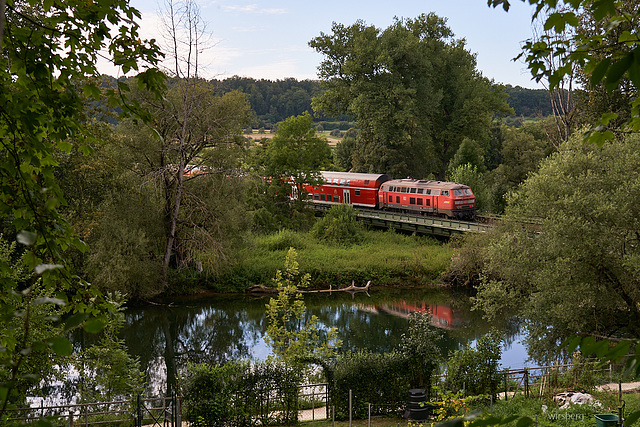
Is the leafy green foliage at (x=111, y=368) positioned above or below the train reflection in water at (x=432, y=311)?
above

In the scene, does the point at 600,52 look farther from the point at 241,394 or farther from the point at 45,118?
the point at 241,394

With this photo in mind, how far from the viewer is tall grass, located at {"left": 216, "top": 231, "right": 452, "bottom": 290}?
2991cm

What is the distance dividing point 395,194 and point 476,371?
24.3 m

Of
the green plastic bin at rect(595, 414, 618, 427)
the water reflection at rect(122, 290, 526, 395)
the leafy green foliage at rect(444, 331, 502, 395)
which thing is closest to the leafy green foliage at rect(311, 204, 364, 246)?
the water reflection at rect(122, 290, 526, 395)

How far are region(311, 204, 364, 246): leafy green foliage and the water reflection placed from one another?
6.42 m

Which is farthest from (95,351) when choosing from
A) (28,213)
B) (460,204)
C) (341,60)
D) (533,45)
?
(341,60)

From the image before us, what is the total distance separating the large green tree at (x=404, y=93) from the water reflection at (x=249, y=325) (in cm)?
1666

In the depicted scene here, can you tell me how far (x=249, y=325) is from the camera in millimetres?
24156

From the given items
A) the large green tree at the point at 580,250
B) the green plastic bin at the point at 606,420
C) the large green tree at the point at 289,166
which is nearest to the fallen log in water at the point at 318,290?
the large green tree at the point at 289,166

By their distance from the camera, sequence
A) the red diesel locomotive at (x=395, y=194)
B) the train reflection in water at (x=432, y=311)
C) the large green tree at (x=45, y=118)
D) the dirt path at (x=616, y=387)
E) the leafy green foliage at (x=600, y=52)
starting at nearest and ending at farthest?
the leafy green foliage at (x=600, y=52) < the large green tree at (x=45, y=118) < the dirt path at (x=616, y=387) < the train reflection in water at (x=432, y=311) < the red diesel locomotive at (x=395, y=194)

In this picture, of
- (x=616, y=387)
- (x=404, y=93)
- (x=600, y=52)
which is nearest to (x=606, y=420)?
(x=616, y=387)

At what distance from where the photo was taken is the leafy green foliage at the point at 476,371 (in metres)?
14.6

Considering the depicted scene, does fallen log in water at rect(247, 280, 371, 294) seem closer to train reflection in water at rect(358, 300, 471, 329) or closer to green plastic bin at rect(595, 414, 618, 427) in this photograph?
train reflection in water at rect(358, 300, 471, 329)

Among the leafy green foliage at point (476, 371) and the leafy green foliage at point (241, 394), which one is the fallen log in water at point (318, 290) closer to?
the leafy green foliage at point (241, 394)
